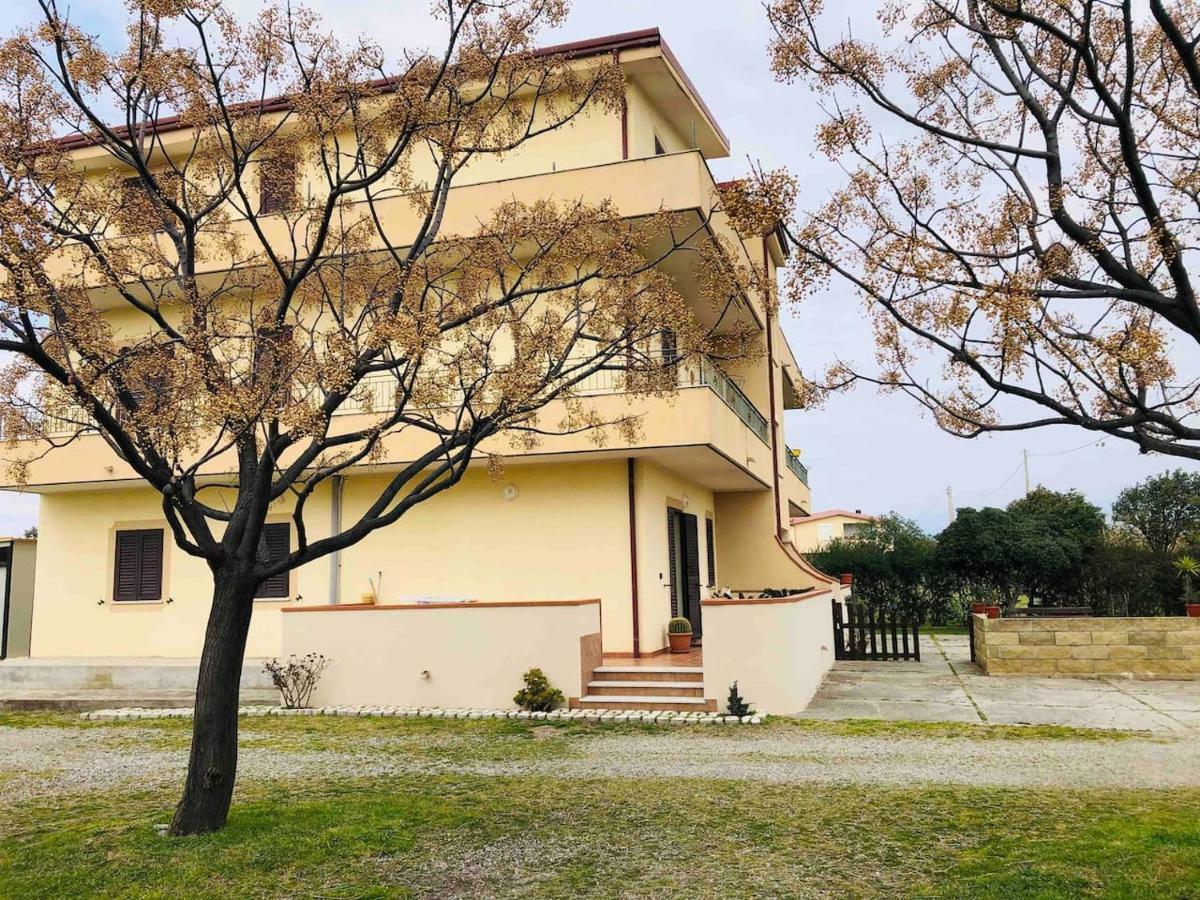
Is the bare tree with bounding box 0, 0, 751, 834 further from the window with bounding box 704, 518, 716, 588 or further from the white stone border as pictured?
the window with bounding box 704, 518, 716, 588

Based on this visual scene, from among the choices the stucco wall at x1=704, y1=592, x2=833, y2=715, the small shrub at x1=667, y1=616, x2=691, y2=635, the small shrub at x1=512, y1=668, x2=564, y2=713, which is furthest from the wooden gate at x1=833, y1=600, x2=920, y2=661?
the small shrub at x1=512, y1=668, x2=564, y2=713

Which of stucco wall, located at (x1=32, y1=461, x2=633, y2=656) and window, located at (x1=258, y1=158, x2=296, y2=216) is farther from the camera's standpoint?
stucco wall, located at (x1=32, y1=461, x2=633, y2=656)

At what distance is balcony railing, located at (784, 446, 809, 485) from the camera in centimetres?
2833

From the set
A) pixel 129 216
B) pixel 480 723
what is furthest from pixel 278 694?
pixel 129 216

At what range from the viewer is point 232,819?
24.0 feet

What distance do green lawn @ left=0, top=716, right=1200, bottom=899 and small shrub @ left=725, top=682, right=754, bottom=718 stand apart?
11.6 ft

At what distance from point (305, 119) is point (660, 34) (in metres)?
9.25

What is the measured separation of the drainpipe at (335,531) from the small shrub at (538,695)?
5448 mm

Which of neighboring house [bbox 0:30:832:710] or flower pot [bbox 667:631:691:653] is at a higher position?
neighboring house [bbox 0:30:832:710]

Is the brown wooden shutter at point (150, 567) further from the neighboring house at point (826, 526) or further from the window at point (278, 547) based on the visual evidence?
the neighboring house at point (826, 526)

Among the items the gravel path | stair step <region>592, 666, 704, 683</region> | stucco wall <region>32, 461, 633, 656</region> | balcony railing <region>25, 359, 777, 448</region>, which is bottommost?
the gravel path

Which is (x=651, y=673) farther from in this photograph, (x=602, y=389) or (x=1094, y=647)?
(x=1094, y=647)

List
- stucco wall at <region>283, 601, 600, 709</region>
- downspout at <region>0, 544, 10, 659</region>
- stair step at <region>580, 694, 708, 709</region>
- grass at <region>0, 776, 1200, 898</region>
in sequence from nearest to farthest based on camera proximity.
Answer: grass at <region>0, 776, 1200, 898</region>, stair step at <region>580, 694, 708, 709</region>, stucco wall at <region>283, 601, 600, 709</region>, downspout at <region>0, 544, 10, 659</region>

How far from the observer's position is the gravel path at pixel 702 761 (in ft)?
28.7
